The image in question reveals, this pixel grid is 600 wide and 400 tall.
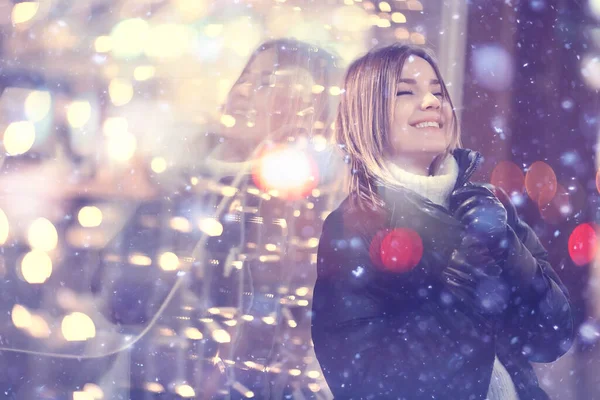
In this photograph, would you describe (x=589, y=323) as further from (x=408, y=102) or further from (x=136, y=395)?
(x=136, y=395)

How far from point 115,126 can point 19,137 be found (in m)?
0.18

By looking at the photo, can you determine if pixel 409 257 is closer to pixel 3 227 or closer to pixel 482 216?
pixel 482 216

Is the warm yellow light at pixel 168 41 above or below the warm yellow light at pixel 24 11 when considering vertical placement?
below

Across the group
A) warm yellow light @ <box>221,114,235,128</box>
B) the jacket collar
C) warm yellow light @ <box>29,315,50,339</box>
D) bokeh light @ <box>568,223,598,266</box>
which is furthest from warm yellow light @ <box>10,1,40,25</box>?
bokeh light @ <box>568,223,598,266</box>

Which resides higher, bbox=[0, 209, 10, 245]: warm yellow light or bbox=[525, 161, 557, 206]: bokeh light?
bbox=[525, 161, 557, 206]: bokeh light

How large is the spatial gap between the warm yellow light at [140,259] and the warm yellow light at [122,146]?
0.47 feet

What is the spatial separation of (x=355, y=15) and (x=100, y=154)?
1.40ft

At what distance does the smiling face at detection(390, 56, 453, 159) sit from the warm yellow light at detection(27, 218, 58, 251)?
20.8 inches

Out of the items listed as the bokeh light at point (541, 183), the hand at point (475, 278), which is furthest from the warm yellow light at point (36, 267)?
the bokeh light at point (541, 183)

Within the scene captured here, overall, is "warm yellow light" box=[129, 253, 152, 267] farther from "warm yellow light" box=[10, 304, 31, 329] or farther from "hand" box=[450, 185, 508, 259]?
"hand" box=[450, 185, 508, 259]

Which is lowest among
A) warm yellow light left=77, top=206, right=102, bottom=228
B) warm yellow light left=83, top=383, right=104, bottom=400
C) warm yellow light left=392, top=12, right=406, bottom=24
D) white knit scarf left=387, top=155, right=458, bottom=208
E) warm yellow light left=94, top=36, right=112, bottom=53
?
warm yellow light left=83, top=383, right=104, bottom=400

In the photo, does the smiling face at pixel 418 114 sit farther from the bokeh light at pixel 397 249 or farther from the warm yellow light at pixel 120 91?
the warm yellow light at pixel 120 91

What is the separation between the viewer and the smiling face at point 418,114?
73 centimetres

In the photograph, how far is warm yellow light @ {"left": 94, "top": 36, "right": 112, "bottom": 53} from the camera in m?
0.78
